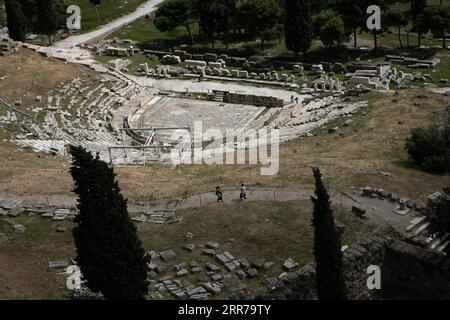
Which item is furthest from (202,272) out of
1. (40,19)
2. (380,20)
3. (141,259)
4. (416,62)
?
(40,19)

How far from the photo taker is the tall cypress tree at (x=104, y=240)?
2823 cm

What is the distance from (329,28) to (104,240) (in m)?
53.3

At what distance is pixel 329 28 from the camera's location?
75875 mm

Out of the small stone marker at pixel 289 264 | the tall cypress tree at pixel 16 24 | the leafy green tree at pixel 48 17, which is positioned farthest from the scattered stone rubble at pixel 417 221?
the leafy green tree at pixel 48 17

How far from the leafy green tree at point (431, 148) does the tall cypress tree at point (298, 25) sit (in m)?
33.4

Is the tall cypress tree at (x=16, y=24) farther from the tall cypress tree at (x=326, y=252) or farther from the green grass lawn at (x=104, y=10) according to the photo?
the tall cypress tree at (x=326, y=252)

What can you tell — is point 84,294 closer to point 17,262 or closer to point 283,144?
point 17,262

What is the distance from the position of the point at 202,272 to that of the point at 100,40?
201 feet

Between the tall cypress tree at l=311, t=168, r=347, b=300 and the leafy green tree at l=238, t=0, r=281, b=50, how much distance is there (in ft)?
180

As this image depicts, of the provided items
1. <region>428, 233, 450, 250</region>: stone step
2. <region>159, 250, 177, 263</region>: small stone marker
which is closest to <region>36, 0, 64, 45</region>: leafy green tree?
<region>159, 250, 177, 263</region>: small stone marker

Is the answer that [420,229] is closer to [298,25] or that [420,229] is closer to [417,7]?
[298,25]

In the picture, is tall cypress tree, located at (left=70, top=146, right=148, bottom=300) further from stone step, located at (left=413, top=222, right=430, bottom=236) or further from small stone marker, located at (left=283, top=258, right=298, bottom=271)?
stone step, located at (left=413, top=222, right=430, bottom=236)

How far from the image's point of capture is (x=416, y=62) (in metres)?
72.3

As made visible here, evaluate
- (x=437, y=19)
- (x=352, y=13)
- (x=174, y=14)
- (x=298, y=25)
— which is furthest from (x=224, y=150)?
(x=174, y=14)
